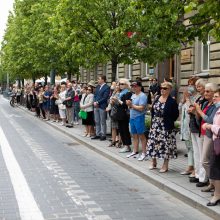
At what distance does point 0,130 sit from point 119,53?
6.20m

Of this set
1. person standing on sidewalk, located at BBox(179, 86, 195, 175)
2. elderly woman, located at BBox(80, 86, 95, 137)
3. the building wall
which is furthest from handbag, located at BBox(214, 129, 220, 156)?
elderly woman, located at BBox(80, 86, 95, 137)

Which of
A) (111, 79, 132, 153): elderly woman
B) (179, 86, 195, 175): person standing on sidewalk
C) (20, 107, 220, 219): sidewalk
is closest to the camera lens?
(20, 107, 220, 219): sidewalk

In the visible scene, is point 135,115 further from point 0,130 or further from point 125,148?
point 0,130

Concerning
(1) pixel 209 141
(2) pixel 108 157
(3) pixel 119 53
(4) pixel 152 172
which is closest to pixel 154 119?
(4) pixel 152 172

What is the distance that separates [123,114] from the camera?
12461mm

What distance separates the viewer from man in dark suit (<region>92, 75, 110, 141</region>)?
49.2 ft

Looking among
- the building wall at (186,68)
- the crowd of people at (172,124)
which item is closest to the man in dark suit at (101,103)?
the crowd of people at (172,124)

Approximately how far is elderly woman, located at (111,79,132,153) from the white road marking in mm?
2777

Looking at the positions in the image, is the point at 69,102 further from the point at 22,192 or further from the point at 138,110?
the point at 22,192

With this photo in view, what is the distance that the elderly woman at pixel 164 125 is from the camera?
923 cm

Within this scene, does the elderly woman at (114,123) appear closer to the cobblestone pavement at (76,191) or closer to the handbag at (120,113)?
the handbag at (120,113)

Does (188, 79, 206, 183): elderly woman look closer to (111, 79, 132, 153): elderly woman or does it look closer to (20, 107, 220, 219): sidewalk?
(20, 107, 220, 219): sidewalk

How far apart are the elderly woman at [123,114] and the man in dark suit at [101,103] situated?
2.39m

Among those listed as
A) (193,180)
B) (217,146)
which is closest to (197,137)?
(193,180)
